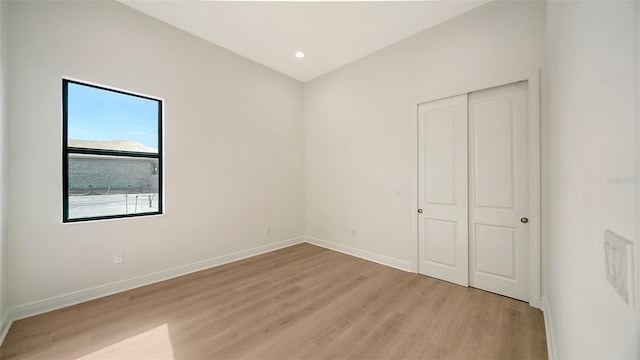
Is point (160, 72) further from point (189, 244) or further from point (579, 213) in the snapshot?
point (579, 213)

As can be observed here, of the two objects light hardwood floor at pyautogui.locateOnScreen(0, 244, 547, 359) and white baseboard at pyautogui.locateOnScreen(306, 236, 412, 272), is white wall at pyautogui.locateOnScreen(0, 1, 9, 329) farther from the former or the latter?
white baseboard at pyautogui.locateOnScreen(306, 236, 412, 272)

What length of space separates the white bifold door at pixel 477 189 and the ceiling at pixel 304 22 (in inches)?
43.4

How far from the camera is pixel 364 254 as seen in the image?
13.1 ft

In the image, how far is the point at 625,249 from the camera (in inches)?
20.8

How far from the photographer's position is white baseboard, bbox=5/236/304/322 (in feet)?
7.64

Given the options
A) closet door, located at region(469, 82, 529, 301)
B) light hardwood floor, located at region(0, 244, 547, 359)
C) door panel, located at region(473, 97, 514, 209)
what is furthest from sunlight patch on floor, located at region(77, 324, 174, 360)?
door panel, located at region(473, 97, 514, 209)

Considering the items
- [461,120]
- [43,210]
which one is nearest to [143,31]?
[43,210]

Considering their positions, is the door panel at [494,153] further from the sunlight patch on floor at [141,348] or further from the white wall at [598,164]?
the sunlight patch on floor at [141,348]

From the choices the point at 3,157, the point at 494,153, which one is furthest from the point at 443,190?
the point at 3,157

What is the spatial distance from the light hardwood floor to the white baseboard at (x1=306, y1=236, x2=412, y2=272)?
1.16 feet

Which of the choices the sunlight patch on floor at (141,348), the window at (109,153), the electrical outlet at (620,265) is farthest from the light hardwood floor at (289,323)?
the electrical outlet at (620,265)

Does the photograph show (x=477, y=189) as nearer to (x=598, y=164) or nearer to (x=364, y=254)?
(x=364, y=254)

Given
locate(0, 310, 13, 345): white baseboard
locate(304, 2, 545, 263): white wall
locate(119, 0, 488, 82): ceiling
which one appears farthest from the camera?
locate(119, 0, 488, 82): ceiling

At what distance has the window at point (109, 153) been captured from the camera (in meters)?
2.61
